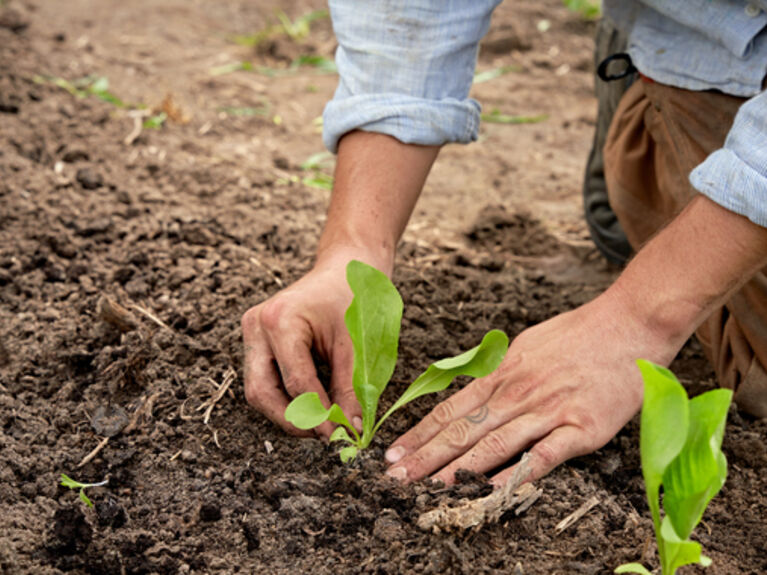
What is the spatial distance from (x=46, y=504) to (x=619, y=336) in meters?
1.06

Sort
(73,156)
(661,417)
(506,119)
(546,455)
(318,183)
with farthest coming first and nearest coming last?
1. (506,119)
2. (318,183)
3. (73,156)
4. (546,455)
5. (661,417)

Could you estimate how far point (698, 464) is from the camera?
113 cm

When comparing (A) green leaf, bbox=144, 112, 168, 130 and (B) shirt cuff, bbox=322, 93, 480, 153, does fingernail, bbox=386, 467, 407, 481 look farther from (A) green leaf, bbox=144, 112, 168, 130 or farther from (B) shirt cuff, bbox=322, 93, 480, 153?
(A) green leaf, bbox=144, 112, 168, 130

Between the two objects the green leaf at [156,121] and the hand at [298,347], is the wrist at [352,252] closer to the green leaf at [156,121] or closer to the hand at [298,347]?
the hand at [298,347]

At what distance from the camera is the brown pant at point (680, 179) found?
1814 millimetres

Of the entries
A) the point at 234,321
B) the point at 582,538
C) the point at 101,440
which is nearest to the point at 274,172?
the point at 234,321

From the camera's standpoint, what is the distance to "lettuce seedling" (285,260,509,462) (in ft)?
4.59

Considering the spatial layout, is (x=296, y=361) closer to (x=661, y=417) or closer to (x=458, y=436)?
(x=458, y=436)

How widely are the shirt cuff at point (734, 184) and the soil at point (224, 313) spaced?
1.67 ft

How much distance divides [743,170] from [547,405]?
53cm

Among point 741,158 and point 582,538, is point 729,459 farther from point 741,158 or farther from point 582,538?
point 741,158

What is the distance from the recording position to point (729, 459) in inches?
66.6

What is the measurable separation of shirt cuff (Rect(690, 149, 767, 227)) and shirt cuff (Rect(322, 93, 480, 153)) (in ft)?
2.03

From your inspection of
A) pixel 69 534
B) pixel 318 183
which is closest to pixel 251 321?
pixel 69 534
